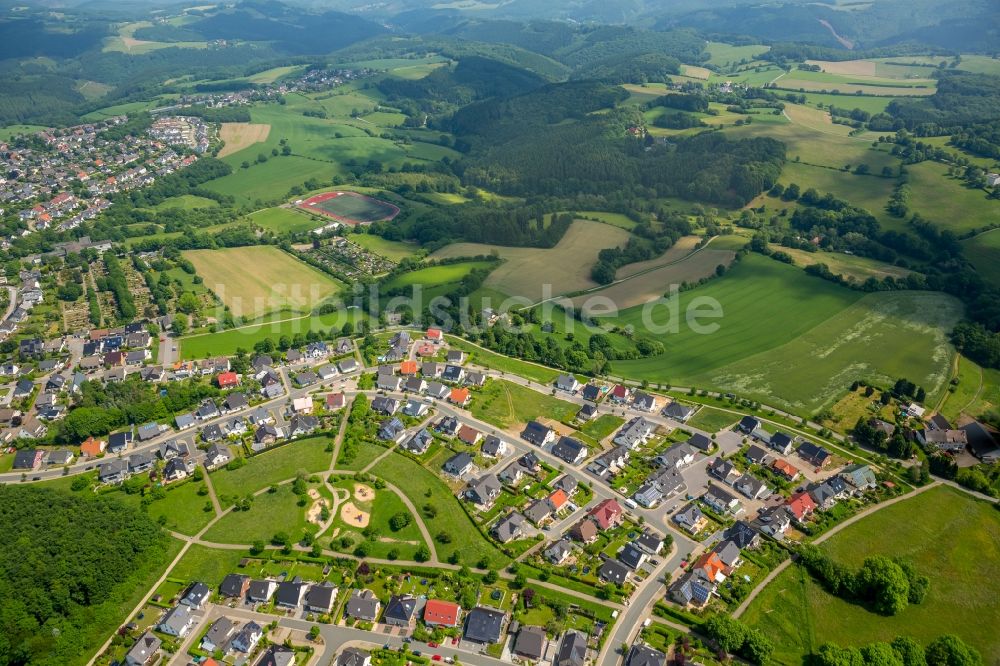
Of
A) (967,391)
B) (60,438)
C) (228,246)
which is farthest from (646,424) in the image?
(228,246)

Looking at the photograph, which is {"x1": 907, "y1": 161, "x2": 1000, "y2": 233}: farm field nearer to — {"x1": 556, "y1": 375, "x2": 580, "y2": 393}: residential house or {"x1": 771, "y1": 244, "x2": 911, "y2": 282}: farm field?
{"x1": 771, "y1": 244, "x2": 911, "y2": 282}: farm field

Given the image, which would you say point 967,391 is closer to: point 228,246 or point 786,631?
point 786,631

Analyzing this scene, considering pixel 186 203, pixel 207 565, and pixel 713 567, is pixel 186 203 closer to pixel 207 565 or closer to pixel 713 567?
pixel 207 565

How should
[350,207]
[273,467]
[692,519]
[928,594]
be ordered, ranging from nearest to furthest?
[928,594]
[692,519]
[273,467]
[350,207]

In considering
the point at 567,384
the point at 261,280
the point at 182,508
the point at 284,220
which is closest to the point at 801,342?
the point at 567,384

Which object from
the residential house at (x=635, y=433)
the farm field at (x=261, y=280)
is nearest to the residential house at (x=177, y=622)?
the residential house at (x=635, y=433)

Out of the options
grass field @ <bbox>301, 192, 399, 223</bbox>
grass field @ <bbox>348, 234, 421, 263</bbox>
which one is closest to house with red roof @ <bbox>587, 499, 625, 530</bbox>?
grass field @ <bbox>348, 234, 421, 263</bbox>

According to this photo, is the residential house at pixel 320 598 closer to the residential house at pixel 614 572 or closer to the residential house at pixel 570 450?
the residential house at pixel 614 572
